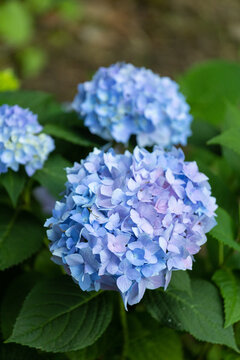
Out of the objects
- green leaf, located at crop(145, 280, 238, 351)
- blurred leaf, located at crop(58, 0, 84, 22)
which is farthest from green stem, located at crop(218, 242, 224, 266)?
blurred leaf, located at crop(58, 0, 84, 22)

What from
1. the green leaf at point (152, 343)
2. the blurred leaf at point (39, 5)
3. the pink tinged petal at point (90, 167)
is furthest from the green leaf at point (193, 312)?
the blurred leaf at point (39, 5)

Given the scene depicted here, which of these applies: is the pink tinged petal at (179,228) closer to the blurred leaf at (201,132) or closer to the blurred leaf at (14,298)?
the blurred leaf at (14,298)

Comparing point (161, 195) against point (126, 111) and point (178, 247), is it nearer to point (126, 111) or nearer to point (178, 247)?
point (178, 247)

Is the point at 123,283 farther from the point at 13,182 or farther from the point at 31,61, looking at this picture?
the point at 31,61

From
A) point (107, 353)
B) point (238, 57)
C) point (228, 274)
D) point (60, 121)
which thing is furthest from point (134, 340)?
point (238, 57)

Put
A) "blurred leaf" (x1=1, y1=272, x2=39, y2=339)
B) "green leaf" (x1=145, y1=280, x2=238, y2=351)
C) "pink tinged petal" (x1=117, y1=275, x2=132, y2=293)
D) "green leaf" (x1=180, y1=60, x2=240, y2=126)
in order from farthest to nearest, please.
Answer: "green leaf" (x1=180, y1=60, x2=240, y2=126)
"blurred leaf" (x1=1, y1=272, x2=39, y2=339)
"green leaf" (x1=145, y1=280, x2=238, y2=351)
"pink tinged petal" (x1=117, y1=275, x2=132, y2=293)

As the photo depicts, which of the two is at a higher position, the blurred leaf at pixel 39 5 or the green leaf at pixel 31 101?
the blurred leaf at pixel 39 5

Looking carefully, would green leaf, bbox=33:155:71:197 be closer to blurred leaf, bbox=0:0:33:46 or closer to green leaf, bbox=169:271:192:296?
green leaf, bbox=169:271:192:296
